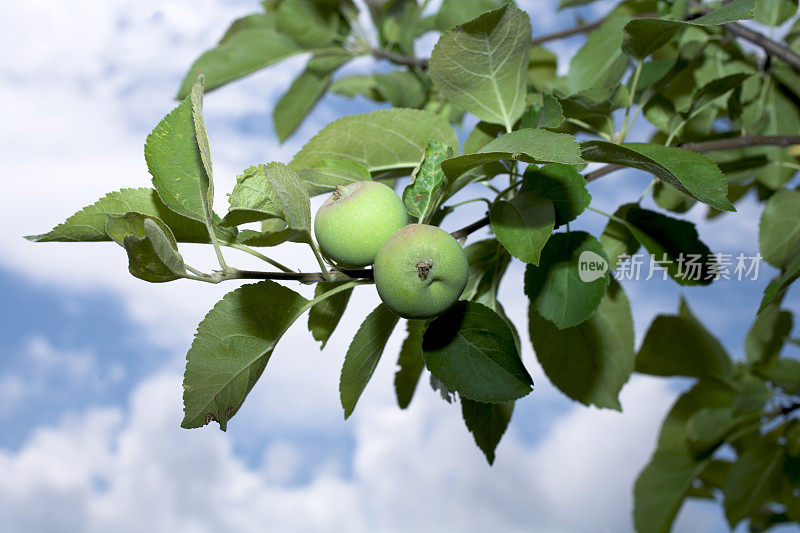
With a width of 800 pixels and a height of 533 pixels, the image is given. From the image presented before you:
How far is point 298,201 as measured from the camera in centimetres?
52

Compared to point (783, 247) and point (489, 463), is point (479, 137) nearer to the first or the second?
point (489, 463)

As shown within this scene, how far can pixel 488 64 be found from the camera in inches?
28.2

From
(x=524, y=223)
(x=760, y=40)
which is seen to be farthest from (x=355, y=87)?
(x=524, y=223)

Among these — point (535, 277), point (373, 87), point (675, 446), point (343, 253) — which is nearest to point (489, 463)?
point (535, 277)

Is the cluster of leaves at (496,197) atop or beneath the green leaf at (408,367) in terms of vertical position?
atop

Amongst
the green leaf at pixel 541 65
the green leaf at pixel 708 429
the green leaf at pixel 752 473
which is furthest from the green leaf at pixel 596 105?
the green leaf at pixel 752 473

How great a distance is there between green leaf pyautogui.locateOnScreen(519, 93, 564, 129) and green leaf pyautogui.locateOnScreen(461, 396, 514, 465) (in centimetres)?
29

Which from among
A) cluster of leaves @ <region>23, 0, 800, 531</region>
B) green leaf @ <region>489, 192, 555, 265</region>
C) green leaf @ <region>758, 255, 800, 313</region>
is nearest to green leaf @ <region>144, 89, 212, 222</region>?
cluster of leaves @ <region>23, 0, 800, 531</region>

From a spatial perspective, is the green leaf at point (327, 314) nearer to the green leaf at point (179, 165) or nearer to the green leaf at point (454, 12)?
the green leaf at point (179, 165)

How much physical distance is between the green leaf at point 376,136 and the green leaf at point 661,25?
10.0 inches

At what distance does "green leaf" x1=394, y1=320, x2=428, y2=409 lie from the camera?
762 millimetres

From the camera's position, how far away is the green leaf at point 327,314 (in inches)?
26.2

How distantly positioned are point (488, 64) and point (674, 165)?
0.25m

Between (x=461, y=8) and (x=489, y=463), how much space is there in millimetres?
876
